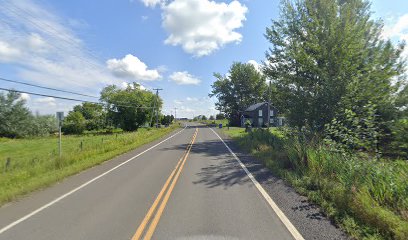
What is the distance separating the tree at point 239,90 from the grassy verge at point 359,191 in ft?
244

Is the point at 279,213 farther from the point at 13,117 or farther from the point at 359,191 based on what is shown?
the point at 13,117

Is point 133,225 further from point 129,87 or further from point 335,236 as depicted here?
point 129,87

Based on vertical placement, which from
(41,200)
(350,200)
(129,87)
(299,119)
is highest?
(129,87)

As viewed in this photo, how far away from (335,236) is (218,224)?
219cm

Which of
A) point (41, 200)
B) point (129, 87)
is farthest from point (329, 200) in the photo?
point (129, 87)

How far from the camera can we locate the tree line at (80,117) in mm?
58938

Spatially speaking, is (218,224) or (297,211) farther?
(297,211)

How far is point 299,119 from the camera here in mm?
16688

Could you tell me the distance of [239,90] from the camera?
84.4 meters

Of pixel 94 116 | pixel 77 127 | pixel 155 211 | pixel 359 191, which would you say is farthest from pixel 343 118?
pixel 94 116

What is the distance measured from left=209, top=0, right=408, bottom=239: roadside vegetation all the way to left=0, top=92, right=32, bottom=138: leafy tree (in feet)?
189

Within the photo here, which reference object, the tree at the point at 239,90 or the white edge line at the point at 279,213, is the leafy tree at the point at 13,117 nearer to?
the tree at the point at 239,90

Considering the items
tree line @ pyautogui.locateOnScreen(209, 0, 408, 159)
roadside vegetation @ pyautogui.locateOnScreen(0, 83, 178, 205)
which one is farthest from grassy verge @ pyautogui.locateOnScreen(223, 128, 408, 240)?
roadside vegetation @ pyautogui.locateOnScreen(0, 83, 178, 205)

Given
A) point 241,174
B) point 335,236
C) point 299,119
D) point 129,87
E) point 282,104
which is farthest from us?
point 129,87
